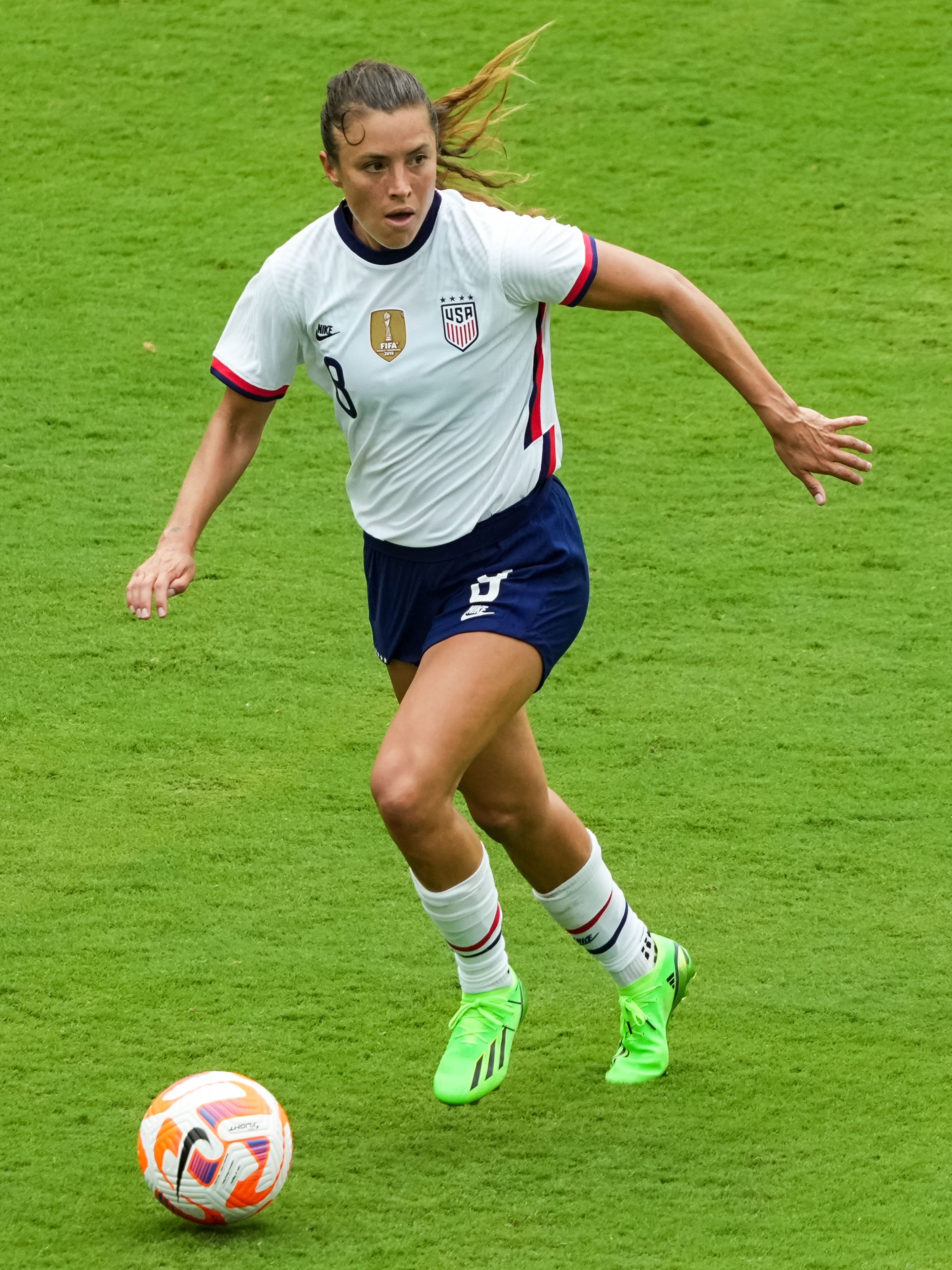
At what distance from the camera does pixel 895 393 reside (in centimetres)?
806

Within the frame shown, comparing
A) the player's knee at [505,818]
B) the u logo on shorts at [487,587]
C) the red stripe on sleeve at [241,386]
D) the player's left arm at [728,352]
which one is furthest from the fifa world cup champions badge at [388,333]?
the player's knee at [505,818]

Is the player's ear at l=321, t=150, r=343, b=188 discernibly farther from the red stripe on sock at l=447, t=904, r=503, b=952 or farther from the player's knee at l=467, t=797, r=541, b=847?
the red stripe on sock at l=447, t=904, r=503, b=952

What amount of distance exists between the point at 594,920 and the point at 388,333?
1386 mm

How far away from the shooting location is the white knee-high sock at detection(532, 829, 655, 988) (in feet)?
13.3

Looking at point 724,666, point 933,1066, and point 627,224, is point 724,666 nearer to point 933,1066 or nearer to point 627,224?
point 933,1066

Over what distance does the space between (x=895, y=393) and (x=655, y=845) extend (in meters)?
3.61

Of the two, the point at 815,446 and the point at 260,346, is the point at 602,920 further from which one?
the point at 260,346

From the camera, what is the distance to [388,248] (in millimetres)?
3656

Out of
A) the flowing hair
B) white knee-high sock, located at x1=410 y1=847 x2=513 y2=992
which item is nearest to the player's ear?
the flowing hair

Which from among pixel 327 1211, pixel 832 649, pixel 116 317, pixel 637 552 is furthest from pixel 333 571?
pixel 327 1211

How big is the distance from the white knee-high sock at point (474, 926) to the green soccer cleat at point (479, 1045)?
0.03 metres

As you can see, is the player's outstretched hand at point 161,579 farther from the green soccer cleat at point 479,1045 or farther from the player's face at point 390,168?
the green soccer cleat at point 479,1045

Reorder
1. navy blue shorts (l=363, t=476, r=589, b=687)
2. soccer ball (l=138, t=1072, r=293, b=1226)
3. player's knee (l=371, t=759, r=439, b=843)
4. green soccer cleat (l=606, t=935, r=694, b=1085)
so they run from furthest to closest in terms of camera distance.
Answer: green soccer cleat (l=606, t=935, r=694, b=1085) < navy blue shorts (l=363, t=476, r=589, b=687) < player's knee (l=371, t=759, r=439, b=843) < soccer ball (l=138, t=1072, r=293, b=1226)

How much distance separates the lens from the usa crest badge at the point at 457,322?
366 cm
